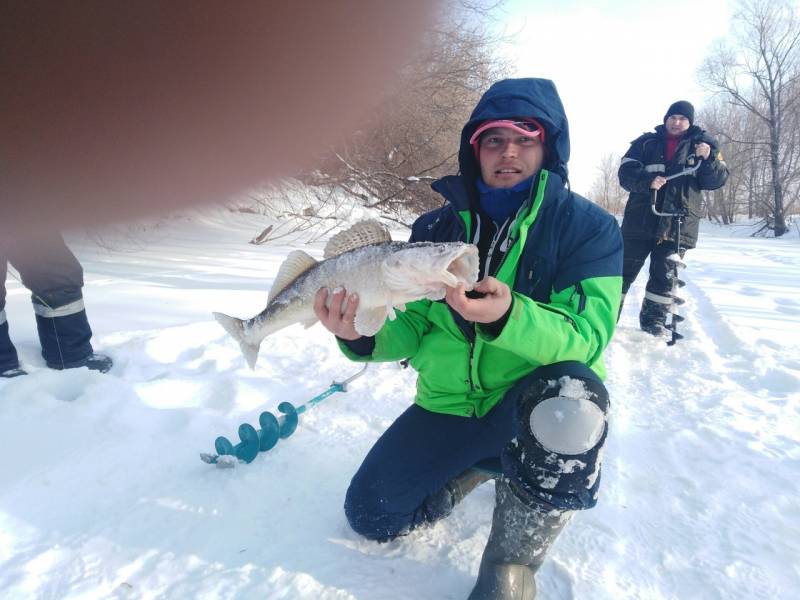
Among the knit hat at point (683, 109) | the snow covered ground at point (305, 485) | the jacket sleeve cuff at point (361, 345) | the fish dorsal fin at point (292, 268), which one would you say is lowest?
the snow covered ground at point (305, 485)

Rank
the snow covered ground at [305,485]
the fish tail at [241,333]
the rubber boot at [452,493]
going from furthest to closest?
the fish tail at [241,333] → the rubber boot at [452,493] → the snow covered ground at [305,485]

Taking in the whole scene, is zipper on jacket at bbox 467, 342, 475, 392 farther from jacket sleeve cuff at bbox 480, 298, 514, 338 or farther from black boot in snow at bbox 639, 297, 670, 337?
black boot in snow at bbox 639, 297, 670, 337

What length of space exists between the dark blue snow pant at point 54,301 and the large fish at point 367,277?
5.35ft

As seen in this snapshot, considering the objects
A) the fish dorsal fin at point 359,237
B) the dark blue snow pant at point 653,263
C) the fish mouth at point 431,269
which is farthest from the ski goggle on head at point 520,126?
the dark blue snow pant at point 653,263

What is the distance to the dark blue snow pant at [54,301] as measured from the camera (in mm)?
2996

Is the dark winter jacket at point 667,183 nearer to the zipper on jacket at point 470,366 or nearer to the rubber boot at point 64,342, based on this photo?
the zipper on jacket at point 470,366

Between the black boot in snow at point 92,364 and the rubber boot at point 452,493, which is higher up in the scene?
the black boot in snow at point 92,364

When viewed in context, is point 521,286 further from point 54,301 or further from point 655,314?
point 655,314

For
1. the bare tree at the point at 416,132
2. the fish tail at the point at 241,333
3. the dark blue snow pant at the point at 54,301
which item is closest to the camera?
the fish tail at the point at 241,333

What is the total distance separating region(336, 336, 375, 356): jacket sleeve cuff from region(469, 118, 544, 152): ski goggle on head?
1.06 meters

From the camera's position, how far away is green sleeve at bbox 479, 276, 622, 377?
1.54 meters

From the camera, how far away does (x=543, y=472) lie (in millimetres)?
1576

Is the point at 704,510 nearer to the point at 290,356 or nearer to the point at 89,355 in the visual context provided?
the point at 290,356

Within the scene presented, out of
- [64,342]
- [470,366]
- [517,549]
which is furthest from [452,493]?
[64,342]
